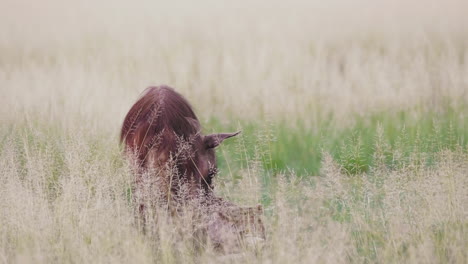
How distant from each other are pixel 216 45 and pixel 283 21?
1.11 m

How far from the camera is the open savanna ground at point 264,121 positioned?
3.44m

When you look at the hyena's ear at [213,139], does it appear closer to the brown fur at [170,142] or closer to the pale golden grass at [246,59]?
the brown fur at [170,142]

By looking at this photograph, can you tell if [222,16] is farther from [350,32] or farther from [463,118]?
[463,118]

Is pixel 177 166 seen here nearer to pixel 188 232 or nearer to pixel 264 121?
pixel 188 232

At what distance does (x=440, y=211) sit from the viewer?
3.59 meters

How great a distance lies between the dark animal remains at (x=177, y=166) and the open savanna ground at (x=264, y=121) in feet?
0.39

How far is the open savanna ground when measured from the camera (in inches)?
135

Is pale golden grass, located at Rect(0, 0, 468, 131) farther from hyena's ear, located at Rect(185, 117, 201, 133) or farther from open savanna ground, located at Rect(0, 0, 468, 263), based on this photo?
hyena's ear, located at Rect(185, 117, 201, 133)

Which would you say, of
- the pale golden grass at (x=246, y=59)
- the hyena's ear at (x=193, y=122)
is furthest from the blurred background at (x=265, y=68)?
the hyena's ear at (x=193, y=122)

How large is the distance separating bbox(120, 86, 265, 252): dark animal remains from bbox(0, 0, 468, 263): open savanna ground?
0.12m

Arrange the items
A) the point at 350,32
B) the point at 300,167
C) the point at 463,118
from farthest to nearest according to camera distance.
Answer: the point at 350,32 < the point at 463,118 < the point at 300,167

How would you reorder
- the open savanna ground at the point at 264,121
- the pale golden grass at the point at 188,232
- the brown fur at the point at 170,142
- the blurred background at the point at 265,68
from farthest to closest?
the blurred background at the point at 265,68 → the brown fur at the point at 170,142 → the open savanna ground at the point at 264,121 → the pale golden grass at the point at 188,232

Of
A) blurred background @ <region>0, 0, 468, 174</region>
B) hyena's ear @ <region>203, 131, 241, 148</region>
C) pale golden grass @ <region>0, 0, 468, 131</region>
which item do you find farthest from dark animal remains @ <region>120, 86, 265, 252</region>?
pale golden grass @ <region>0, 0, 468, 131</region>

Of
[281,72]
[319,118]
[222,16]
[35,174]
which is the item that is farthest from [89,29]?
[35,174]
